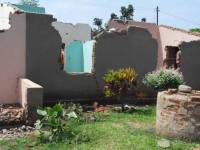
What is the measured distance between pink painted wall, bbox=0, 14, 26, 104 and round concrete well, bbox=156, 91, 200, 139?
558 cm

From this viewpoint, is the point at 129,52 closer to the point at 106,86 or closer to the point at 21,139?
the point at 106,86

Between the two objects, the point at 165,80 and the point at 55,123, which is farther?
the point at 165,80

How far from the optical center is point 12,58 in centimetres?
1389

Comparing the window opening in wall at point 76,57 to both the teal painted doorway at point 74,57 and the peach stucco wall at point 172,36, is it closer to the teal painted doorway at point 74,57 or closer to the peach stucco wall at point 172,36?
the teal painted doorway at point 74,57

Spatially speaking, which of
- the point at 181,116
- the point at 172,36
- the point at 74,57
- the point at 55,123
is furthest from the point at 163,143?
the point at 74,57

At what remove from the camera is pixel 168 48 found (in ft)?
63.7

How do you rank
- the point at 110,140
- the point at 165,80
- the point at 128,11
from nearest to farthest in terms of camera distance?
1. the point at 110,140
2. the point at 165,80
3. the point at 128,11

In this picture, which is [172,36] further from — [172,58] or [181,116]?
[181,116]

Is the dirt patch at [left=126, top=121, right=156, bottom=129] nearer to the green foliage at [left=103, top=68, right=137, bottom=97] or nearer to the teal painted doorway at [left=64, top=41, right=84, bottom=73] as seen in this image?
the green foliage at [left=103, top=68, right=137, bottom=97]

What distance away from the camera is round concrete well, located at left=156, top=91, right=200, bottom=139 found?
381 inches

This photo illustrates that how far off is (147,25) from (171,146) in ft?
47.4

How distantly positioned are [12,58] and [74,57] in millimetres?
8873

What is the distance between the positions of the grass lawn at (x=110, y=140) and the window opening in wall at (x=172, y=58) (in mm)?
5834

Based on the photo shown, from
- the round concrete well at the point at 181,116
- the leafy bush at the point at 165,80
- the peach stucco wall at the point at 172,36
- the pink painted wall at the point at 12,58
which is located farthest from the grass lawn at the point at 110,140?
the peach stucco wall at the point at 172,36
